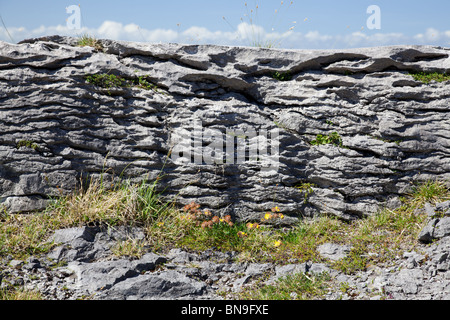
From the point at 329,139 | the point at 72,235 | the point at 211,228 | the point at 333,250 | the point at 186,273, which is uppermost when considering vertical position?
the point at 329,139

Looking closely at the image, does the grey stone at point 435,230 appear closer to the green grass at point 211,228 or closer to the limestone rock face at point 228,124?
the green grass at point 211,228

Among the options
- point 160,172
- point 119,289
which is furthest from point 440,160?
point 119,289

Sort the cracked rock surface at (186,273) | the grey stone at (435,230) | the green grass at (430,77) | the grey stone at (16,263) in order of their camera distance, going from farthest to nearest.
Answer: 1. the green grass at (430,77)
2. the grey stone at (435,230)
3. the grey stone at (16,263)
4. the cracked rock surface at (186,273)

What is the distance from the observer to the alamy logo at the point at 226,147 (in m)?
7.71

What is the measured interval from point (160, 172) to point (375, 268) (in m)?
4.14

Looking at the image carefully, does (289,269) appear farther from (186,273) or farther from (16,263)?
(16,263)

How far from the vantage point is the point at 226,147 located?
7773 mm

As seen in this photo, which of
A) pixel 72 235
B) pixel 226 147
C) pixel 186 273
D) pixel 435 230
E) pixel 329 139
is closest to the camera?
pixel 186 273

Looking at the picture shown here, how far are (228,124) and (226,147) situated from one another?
18.4 inches

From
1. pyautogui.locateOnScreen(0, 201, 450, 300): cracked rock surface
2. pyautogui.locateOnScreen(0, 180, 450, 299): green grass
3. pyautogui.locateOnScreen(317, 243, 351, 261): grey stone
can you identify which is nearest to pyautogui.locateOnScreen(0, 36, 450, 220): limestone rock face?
pyautogui.locateOnScreen(0, 180, 450, 299): green grass

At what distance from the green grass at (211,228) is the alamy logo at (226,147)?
897 millimetres

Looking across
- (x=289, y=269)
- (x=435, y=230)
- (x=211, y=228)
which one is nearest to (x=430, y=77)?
(x=435, y=230)

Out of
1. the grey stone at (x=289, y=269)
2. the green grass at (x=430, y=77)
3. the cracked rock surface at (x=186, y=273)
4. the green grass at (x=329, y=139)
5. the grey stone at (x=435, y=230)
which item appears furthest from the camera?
the green grass at (x=430, y=77)

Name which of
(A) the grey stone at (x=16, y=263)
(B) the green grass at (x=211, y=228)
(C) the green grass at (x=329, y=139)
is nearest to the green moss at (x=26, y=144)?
(B) the green grass at (x=211, y=228)
